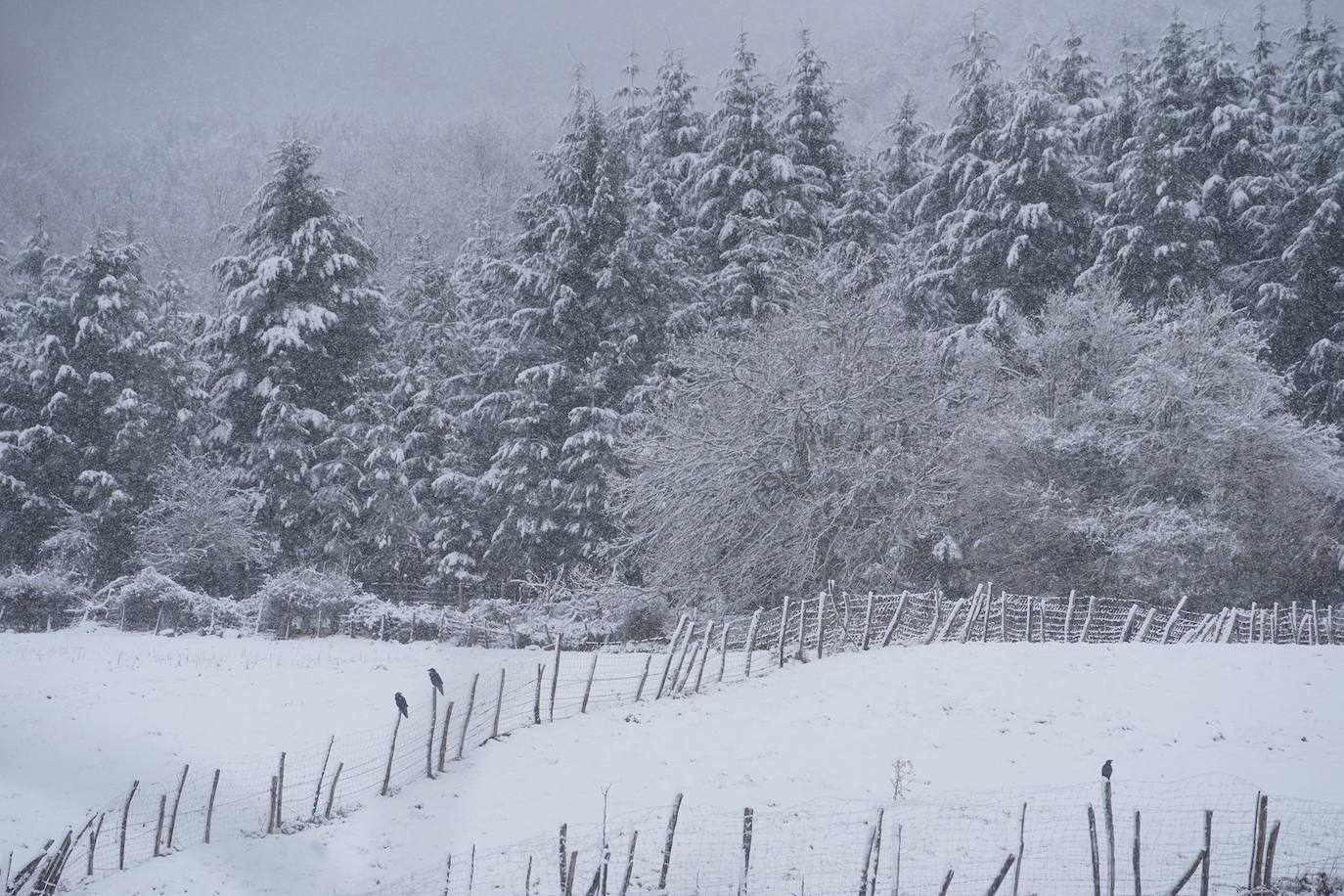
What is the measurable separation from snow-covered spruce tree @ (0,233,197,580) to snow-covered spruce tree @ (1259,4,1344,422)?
38284 mm

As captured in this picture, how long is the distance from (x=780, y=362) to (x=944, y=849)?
54.9 ft

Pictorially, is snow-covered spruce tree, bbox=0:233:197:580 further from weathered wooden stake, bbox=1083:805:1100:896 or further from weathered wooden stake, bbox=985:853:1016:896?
weathered wooden stake, bbox=1083:805:1100:896

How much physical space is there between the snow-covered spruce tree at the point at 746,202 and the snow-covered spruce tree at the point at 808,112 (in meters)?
1.27

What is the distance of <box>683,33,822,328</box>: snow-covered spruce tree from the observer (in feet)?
103

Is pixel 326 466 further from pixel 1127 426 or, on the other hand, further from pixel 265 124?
pixel 265 124

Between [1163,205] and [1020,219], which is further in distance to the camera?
[1020,219]

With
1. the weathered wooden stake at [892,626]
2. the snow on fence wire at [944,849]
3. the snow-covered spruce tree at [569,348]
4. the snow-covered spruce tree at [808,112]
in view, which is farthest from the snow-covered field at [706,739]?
the snow-covered spruce tree at [808,112]

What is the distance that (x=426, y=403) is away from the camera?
37688mm

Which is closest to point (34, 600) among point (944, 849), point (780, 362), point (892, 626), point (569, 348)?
point (569, 348)

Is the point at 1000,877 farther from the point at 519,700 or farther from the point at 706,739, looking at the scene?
the point at 519,700

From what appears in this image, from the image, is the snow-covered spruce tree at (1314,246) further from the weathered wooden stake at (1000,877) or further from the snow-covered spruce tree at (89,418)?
the snow-covered spruce tree at (89,418)

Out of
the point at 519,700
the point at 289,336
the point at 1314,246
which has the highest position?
the point at 1314,246

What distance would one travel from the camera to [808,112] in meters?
36.5

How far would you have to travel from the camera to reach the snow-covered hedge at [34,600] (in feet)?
92.7
